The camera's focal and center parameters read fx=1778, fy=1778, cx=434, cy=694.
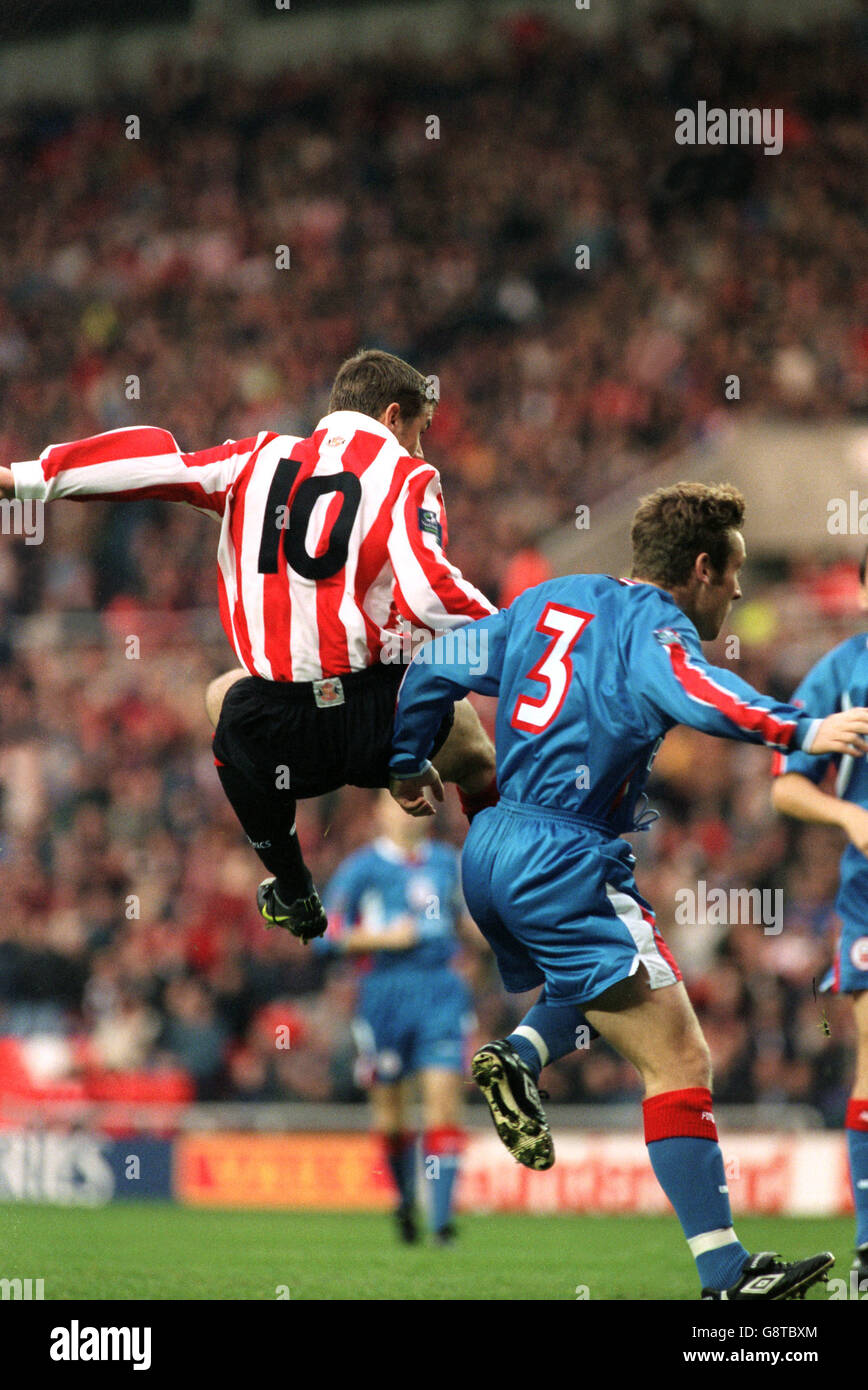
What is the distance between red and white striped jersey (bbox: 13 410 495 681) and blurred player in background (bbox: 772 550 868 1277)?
4.50 ft

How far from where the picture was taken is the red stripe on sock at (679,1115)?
4953mm

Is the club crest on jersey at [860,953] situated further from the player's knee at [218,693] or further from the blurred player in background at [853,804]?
the player's knee at [218,693]

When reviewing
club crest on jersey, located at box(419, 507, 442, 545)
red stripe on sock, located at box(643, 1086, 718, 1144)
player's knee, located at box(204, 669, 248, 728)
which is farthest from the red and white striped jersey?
red stripe on sock, located at box(643, 1086, 718, 1144)

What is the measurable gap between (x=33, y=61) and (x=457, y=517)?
403 inches

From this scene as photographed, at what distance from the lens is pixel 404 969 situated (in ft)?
34.1

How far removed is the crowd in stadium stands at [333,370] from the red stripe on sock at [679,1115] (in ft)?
23.0

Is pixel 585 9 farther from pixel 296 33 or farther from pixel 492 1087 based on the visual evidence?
pixel 492 1087

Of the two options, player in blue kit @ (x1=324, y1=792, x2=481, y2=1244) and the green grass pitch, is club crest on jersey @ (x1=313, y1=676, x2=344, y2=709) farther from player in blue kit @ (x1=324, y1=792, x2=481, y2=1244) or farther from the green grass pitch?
player in blue kit @ (x1=324, y1=792, x2=481, y2=1244)

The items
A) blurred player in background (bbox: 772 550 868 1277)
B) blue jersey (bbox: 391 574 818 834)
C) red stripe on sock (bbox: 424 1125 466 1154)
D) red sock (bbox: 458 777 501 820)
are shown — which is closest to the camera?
blue jersey (bbox: 391 574 818 834)

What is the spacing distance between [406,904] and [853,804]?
491cm

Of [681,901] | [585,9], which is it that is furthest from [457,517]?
[585,9]

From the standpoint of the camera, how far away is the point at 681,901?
42.0ft

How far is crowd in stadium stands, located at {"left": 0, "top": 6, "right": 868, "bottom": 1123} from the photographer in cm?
1326

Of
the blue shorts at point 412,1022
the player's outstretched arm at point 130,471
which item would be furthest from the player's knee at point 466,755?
the blue shorts at point 412,1022
